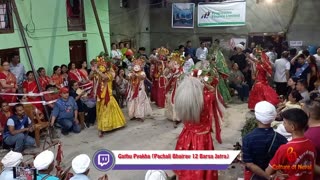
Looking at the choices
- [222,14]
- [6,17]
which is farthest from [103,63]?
[222,14]

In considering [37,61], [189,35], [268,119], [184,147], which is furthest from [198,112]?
[189,35]

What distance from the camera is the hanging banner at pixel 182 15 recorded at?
529 inches

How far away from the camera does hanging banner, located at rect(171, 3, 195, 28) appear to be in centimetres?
1344

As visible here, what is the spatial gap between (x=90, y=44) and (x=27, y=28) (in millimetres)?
2227

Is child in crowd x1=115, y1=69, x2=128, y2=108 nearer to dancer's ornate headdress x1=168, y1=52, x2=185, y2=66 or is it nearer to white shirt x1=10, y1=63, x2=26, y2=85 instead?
dancer's ornate headdress x1=168, y1=52, x2=185, y2=66

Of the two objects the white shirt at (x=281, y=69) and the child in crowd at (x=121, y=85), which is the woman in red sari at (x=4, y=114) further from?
the white shirt at (x=281, y=69)

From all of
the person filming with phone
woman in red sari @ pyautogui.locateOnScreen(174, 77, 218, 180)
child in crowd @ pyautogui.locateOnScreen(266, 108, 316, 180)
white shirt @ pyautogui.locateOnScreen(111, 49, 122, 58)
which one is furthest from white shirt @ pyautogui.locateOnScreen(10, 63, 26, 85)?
child in crowd @ pyautogui.locateOnScreen(266, 108, 316, 180)

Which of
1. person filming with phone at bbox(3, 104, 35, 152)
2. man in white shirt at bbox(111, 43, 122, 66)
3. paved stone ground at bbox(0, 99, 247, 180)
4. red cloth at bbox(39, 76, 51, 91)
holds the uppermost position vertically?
man in white shirt at bbox(111, 43, 122, 66)

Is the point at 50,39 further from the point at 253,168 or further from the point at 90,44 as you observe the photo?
the point at 253,168

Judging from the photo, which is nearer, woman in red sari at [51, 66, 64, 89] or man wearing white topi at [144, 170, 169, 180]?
man wearing white topi at [144, 170, 169, 180]

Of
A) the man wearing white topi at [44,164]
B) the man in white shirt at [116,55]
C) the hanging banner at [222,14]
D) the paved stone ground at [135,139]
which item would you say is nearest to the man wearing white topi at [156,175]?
the man wearing white topi at [44,164]

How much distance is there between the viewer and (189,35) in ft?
45.1

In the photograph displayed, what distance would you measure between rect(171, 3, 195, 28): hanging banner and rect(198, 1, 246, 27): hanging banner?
0.36 meters

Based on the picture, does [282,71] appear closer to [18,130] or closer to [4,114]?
[18,130]
